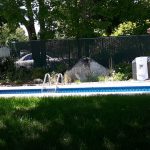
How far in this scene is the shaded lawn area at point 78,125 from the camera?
19.5ft

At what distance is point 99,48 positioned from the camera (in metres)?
23.2

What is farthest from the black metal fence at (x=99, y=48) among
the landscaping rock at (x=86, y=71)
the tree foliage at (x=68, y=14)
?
the landscaping rock at (x=86, y=71)

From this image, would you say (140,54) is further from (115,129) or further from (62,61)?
(115,129)

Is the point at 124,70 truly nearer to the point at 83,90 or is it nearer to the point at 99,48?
the point at 99,48

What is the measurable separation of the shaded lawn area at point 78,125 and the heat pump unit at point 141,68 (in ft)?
36.0

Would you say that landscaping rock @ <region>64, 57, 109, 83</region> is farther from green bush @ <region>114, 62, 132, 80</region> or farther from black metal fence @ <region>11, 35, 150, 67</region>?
black metal fence @ <region>11, 35, 150, 67</region>

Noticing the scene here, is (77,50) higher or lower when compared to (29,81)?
higher

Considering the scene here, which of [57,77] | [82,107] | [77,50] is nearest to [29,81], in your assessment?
[57,77]

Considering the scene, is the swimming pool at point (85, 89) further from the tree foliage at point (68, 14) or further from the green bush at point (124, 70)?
the tree foliage at point (68, 14)

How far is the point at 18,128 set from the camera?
22.3 feet

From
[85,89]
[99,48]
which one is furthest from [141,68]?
[85,89]

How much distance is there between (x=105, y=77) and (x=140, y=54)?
2.95 metres

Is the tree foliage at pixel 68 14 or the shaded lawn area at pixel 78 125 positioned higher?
the tree foliage at pixel 68 14

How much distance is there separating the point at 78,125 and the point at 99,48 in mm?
16485
